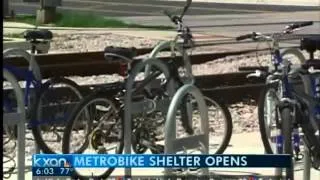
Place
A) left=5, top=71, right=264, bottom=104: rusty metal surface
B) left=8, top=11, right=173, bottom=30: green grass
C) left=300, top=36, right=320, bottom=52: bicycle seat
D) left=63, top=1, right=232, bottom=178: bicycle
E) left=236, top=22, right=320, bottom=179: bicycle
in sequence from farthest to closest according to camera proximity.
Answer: left=8, top=11, right=173, bottom=30: green grass < left=5, top=71, right=264, bottom=104: rusty metal surface < left=300, top=36, right=320, bottom=52: bicycle seat < left=63, top=1, right=232, bottom=178: bicycle < left=236, top=22, right=320, bottom=179: bicycle

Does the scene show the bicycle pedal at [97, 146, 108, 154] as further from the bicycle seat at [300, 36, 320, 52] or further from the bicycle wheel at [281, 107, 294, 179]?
the bicycle seat at [300, 36, 320, 52]

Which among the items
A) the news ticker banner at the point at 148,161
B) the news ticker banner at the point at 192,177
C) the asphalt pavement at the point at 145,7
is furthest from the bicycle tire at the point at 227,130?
the asphalt pavement at the point at 145,7

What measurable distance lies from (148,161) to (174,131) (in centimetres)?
69

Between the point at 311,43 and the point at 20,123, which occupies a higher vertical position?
the point at 311,43

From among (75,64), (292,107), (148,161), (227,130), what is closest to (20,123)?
(148,161)

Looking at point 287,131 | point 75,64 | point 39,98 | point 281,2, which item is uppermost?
point 281,2

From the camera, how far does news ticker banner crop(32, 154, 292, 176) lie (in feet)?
15.0

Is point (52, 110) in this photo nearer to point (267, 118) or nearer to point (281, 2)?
point (267, 118)

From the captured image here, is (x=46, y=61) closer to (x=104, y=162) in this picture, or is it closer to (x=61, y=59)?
(x=61, y=59)

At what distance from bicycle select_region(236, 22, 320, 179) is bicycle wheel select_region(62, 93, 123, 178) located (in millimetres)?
1238

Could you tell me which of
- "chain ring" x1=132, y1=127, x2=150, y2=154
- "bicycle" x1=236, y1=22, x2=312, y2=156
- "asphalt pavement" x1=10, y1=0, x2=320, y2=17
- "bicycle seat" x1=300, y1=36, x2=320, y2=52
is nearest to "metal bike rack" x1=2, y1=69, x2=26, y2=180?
"chain ring" x1=132, y1=127, x2=150, y2=154

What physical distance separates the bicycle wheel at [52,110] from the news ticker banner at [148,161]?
1.98 meters

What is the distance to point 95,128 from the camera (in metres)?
6.30

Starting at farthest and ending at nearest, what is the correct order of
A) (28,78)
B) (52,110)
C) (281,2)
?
(281,2)
(52,110)
(28,78)
